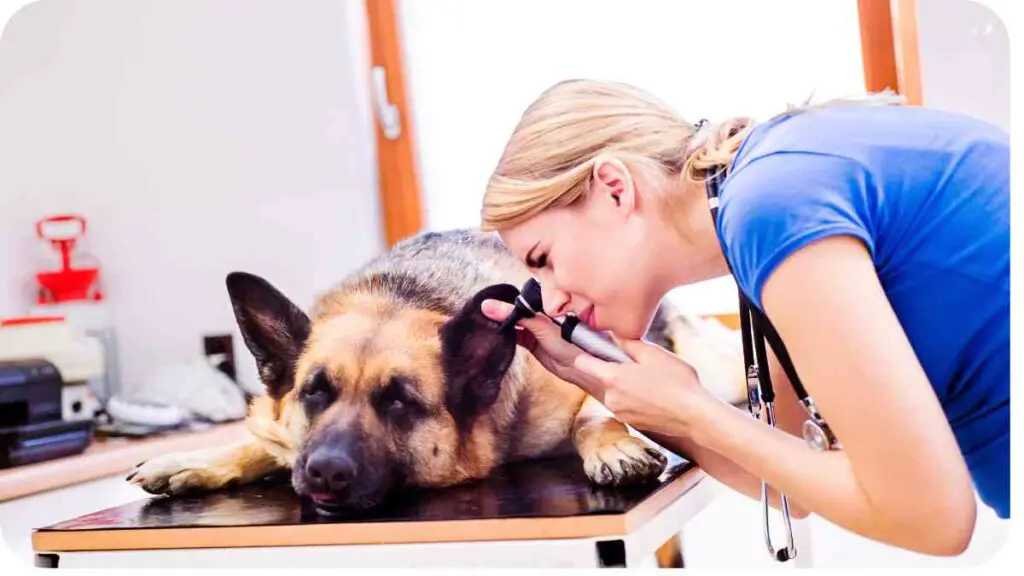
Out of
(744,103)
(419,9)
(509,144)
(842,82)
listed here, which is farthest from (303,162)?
(842,82)

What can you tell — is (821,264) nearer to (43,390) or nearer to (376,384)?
(376,384)

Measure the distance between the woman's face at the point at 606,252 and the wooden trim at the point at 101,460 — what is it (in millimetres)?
667

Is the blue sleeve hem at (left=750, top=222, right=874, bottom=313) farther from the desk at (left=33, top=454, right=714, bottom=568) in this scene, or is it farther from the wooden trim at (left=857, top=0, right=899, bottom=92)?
the wooden trim at (left=857, top=0, right=899, bottom=92)

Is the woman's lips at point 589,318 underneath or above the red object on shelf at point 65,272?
underneath

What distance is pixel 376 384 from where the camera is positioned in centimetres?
130

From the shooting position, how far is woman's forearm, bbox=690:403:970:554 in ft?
3.03

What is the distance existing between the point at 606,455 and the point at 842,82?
626 mm

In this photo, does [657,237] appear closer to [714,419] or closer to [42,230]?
[714,419]

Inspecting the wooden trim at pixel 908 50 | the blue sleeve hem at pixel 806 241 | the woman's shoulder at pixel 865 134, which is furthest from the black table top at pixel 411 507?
the wooden trim at pixel 908 50

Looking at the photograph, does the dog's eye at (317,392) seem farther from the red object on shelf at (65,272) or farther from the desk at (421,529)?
the red object on shelf at (65,272)

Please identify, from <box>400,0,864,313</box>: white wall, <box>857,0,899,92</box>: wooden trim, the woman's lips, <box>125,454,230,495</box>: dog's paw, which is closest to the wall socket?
<box>125,454,230,495</box>: dog's paw

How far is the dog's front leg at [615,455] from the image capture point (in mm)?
1174

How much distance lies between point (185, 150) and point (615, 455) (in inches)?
40.3

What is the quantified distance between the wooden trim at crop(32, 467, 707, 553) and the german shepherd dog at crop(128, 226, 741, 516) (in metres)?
0.07
